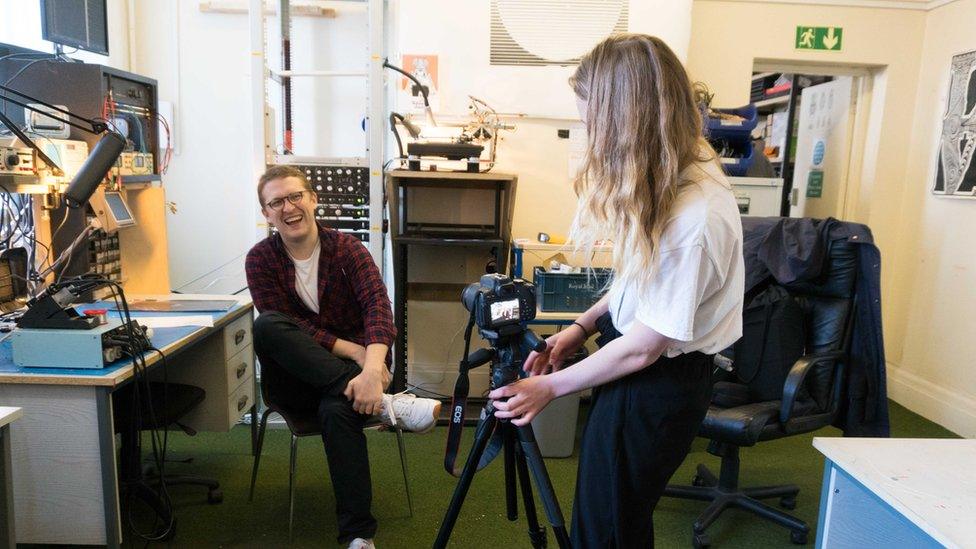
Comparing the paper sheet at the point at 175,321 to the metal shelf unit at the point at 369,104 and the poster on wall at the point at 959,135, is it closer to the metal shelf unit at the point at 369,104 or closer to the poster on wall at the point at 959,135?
the metal shelf unit at the point at 369,104

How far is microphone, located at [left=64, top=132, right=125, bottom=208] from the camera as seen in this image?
171 cm

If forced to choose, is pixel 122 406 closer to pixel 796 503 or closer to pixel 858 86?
pixel 796 503

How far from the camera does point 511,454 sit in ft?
4.63

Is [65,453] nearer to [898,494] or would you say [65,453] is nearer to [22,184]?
[22,184]

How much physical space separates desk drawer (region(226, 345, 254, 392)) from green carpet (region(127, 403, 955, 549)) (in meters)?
0.41

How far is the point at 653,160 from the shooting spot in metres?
1.03

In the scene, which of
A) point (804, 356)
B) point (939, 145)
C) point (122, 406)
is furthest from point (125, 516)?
point (939, 145)

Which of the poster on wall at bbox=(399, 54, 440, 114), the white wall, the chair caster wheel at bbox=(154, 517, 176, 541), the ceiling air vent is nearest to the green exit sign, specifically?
the white wall

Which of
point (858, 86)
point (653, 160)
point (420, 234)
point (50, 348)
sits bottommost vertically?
point (50, 348)

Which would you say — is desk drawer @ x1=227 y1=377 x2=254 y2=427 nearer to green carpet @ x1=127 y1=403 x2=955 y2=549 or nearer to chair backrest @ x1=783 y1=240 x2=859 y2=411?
green carpet @ x1=127 y1=403 x2=955 y2=549

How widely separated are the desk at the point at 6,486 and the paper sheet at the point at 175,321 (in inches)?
28.4

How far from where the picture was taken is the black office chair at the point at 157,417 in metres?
1.98

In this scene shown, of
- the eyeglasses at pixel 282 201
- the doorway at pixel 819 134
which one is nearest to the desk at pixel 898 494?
the eyeglasses at pixel 282 201

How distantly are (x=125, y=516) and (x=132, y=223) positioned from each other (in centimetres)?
107
